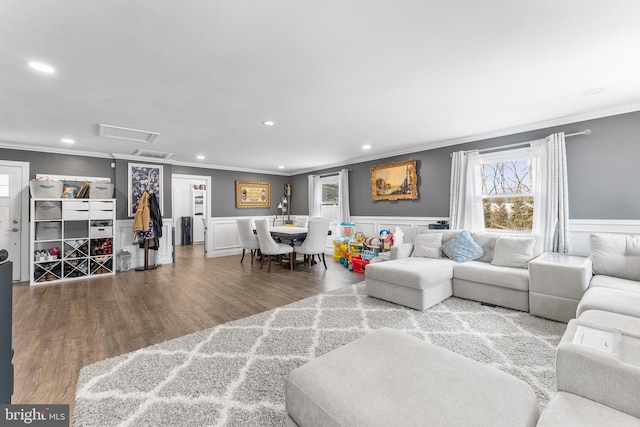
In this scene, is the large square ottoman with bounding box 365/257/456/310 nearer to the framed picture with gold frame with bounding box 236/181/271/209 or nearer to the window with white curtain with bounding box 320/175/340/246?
the window with white curtain with bounding box 320/175/340/246

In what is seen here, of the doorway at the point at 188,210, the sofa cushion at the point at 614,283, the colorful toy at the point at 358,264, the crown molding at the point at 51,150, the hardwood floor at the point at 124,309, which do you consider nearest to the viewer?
the hardwood floor at the point at 124,309

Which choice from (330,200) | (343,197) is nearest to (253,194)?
(330,200)

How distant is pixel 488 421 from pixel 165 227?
639 centimetres

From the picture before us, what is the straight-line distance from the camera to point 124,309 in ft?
10.3

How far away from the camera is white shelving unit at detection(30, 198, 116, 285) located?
4.38 metres

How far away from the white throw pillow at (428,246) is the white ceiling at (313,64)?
5.25ft

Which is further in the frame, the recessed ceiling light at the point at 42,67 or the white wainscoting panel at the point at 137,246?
the white wainscoting panel at the point at 137,246

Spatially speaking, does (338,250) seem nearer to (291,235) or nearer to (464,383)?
(291,235)

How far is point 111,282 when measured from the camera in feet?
14.4

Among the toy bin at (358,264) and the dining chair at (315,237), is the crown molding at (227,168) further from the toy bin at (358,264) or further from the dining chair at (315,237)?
the toy bin at (358,264)

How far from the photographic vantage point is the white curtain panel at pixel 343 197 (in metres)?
6.38

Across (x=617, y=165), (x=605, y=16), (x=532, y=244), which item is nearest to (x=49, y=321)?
(x=605, y=16)

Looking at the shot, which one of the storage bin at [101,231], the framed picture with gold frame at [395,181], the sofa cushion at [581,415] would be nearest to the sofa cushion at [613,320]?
the sofa cushion at [581,415]

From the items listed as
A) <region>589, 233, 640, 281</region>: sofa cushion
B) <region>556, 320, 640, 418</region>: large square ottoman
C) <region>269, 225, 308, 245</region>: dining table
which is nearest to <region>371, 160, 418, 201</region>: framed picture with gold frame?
<region>269, 225, 308, 245</region>: dining table
